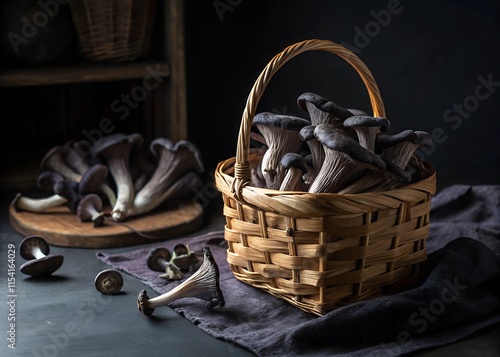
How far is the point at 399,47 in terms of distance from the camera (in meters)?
2.75

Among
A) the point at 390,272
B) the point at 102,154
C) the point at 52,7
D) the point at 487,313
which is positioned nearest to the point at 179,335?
the point at 390,272

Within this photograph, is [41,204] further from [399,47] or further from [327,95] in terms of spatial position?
[399,47]

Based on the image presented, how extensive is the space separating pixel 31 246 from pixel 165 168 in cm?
55

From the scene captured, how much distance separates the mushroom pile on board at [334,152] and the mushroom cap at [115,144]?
0.70 m

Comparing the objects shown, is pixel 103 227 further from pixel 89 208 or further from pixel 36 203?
pixel 36 203

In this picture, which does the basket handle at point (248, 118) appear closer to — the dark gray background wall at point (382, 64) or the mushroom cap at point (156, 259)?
the mushroom cap at point (156, 259)

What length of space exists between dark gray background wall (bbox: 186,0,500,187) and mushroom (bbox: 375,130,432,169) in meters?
1.07

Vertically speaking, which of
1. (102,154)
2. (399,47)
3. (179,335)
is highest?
(399,47)

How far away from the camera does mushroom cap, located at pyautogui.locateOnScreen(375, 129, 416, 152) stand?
1.62 metres

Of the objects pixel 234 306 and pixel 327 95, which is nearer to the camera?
pixel 234 306

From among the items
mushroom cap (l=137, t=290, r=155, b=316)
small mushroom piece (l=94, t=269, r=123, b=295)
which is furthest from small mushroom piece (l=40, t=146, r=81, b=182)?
mushroom cap (l=137, t=290, r=155, b=316)

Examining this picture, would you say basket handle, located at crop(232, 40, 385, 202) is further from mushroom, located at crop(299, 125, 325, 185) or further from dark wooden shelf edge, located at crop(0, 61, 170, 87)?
dark wooden shelf edge, located at crop(0, 61, 170, 87)

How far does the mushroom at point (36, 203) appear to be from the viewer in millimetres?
2336

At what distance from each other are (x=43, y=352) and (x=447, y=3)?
1866 millimetres
